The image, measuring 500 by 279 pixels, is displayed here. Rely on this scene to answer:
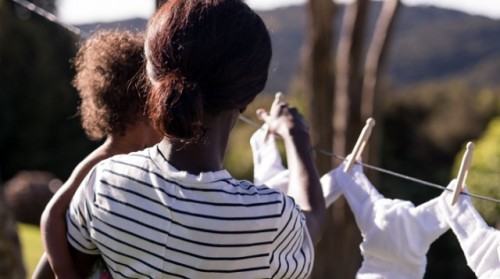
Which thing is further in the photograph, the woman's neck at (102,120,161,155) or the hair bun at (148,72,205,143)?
the woman's neck at (102,120,161,155)

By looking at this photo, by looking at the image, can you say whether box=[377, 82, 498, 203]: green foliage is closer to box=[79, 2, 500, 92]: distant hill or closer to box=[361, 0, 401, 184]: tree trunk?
box=[79, 2, 500, 92]: distant hill

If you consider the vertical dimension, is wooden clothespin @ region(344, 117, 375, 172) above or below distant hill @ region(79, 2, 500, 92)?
above

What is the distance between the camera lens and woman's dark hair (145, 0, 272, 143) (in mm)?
1470

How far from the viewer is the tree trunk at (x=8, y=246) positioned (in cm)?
369

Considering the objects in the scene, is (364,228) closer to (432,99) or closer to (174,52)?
(174,52)

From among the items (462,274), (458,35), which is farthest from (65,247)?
(458,35)

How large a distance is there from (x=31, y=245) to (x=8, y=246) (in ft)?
25.2

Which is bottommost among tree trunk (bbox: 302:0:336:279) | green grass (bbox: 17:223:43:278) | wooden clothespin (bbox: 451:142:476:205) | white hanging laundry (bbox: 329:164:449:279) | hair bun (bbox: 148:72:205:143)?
green grass (bbox: 17:223:43:278)

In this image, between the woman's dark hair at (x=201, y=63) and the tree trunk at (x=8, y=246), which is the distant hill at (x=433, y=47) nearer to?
the tree trunk at (x=8, y=246)

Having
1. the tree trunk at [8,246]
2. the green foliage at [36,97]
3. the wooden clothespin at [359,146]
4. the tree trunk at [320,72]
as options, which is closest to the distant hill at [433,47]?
the green foliage at [36,97]

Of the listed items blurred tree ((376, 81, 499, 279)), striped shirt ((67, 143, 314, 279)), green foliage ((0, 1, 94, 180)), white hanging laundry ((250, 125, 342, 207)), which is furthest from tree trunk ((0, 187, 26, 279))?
green foliage ((0, 1, 94, 180))

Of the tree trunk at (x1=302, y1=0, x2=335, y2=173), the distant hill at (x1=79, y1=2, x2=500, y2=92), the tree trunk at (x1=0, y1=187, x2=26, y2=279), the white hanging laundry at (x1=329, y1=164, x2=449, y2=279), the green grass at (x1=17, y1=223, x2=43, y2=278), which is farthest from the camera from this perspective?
the distant hill at (x1=79, y1=2, x2=500, y2=92)

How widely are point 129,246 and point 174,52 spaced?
12.9 inches

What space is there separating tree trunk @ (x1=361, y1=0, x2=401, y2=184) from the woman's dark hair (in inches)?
240
